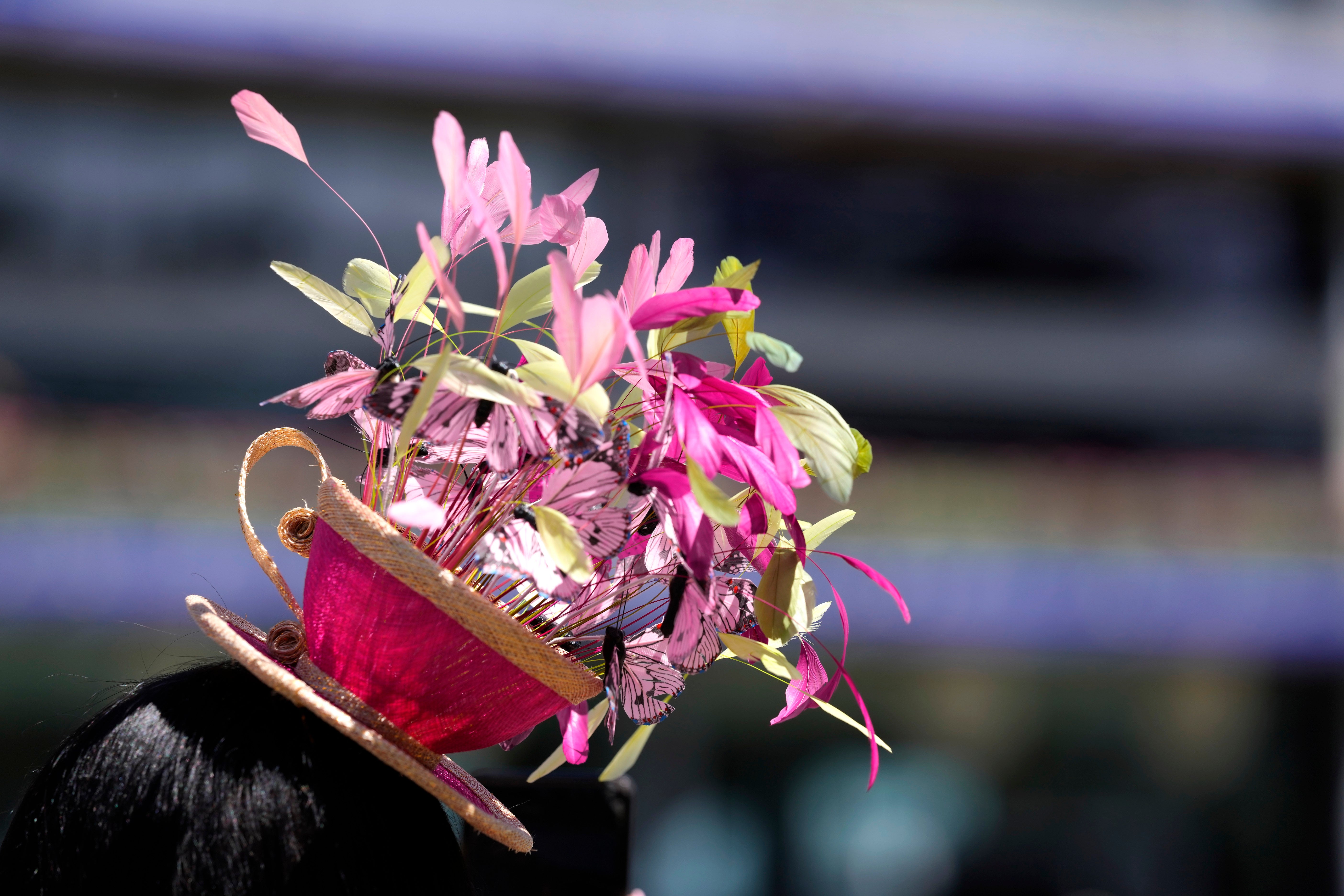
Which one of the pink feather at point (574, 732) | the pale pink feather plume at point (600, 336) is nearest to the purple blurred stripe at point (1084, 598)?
the pink feather at point (574, 732)

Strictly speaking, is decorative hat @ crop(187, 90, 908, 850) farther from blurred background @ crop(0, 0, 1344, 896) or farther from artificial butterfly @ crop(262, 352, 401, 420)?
blurred background @ crop(0, 0, 1344, 896)

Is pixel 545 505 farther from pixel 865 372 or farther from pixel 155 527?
pixel 865 372

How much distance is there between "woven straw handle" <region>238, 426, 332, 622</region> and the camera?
0.62 meters

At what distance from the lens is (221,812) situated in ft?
1.77

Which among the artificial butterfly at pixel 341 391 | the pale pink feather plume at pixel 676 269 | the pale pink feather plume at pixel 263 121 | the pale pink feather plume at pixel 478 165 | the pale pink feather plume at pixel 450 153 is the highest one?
the pale pink feather plume at pixel 263 121

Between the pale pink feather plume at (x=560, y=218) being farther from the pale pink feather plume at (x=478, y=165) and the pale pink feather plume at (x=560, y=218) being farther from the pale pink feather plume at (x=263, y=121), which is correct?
the pale pink feather plume at (x=263, y=121)

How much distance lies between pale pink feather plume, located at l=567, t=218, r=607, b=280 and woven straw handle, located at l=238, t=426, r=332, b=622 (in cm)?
20

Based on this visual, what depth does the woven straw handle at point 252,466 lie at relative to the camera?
62 cm

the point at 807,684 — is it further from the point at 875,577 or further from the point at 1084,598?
the point at 1084,598

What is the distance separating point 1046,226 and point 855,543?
2.67 m

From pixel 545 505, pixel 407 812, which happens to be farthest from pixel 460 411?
pixel 407 812

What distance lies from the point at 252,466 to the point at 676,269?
0.29m

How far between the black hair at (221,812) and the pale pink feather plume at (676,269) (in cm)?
33

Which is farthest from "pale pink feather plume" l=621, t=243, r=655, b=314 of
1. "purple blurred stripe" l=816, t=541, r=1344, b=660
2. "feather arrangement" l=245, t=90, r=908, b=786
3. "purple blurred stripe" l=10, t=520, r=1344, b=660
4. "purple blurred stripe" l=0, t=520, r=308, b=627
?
"purple blurred stripe" l=816, t=541, r=1344, b=660
